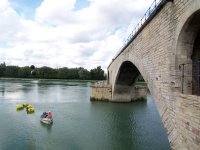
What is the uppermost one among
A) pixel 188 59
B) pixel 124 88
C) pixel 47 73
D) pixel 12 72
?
pixel 12 72

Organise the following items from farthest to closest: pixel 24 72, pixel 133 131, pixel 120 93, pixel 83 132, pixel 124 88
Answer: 1. pixel 24 72
2. pixel 120 93
3. pixel 124 88
4. pixel 133 131
5. pixel 83 132

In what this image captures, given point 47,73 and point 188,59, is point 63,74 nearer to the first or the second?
point 47,73

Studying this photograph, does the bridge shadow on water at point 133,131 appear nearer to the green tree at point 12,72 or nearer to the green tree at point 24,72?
the green tree at point 24,72

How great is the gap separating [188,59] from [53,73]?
123 meters

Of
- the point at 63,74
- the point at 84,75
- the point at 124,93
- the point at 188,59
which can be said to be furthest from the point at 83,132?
the point at 63,74

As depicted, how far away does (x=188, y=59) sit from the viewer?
1025 centimetres

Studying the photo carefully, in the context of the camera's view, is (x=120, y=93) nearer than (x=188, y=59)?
No

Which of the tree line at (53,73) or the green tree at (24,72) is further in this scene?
the green tree at (24,72)

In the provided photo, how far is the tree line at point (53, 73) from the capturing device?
414 feet

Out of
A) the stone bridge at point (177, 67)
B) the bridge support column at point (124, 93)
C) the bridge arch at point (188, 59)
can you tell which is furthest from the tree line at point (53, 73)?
the bridge arch at point (188, 59)

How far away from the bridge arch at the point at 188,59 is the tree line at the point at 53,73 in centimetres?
11402

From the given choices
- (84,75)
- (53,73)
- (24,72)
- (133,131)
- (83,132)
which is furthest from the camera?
(53,73)

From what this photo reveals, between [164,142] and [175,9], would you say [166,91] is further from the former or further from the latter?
[164,142]

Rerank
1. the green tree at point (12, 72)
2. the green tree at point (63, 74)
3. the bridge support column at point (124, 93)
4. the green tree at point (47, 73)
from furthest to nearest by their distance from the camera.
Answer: the green tree at point (12, 72) → the green tree at point (63, 74) → the green tree at point (47, 73) → the bridge support column at point (124, 93)
